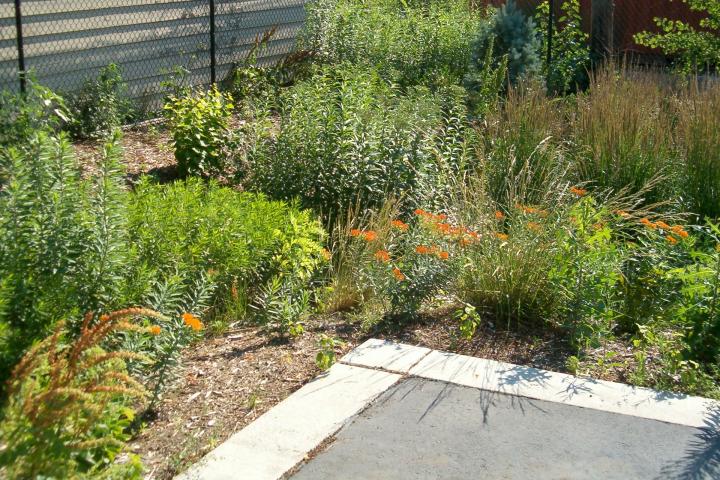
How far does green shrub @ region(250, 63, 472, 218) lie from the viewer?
763 centimetres

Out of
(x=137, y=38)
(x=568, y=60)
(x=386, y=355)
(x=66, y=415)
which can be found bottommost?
(x=386, y=355)

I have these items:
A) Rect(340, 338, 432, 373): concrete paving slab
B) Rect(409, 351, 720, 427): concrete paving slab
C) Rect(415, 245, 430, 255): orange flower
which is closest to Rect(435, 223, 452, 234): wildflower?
Rect(415, 245, 430, 255): orange flower

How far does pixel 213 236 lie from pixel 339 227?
1438 mm

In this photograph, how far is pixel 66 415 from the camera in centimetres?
358

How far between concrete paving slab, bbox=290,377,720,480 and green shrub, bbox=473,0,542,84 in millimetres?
7612

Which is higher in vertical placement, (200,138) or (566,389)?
(200,138)

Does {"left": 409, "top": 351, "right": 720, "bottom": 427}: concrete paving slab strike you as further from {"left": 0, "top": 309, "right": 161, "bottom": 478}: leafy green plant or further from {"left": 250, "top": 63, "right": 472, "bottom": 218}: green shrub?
{"left": 250, "top": 63, "right": 472, "bottom": 218}: green shrub

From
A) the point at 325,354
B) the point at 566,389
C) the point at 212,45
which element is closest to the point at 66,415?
the point at 325,354

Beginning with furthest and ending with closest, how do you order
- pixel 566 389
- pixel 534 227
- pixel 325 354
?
pixel 534 227
pixel 325 354
pixel 566 389

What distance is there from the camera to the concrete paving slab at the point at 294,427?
410 centimetres

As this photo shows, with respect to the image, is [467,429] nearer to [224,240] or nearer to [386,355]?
[386,355]

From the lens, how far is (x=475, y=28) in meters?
14.6

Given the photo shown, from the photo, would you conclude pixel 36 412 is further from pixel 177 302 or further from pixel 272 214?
pixel 272 214

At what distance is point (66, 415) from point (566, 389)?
2.66 meters
